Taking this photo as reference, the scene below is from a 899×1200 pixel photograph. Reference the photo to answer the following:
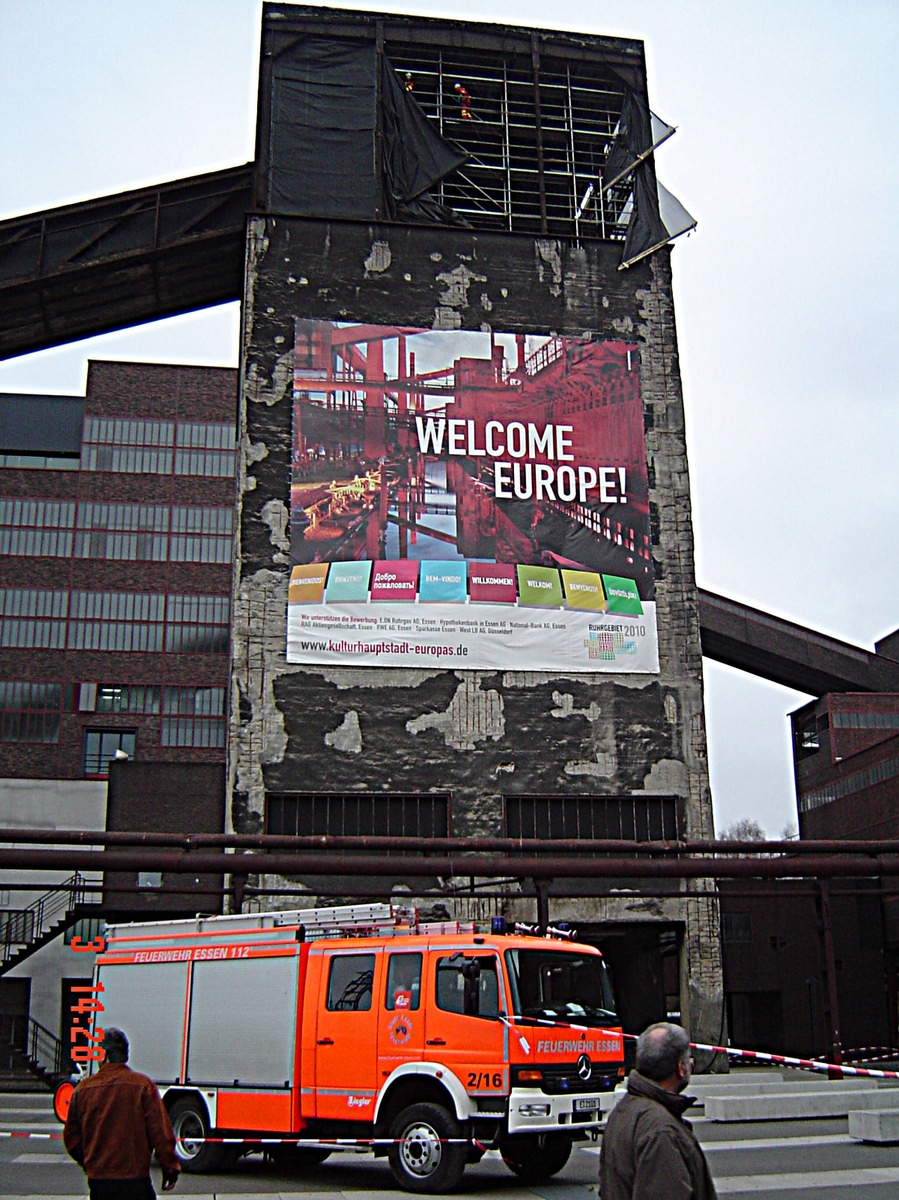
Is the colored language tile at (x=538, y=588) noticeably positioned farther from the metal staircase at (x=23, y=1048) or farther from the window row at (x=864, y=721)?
the window row at (x=864, y=721)

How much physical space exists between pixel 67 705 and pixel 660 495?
42351mm

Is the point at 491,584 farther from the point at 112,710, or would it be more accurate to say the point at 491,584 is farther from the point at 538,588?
the point at 112,710

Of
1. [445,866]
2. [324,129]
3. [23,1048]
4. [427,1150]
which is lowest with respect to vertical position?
[23,1048]

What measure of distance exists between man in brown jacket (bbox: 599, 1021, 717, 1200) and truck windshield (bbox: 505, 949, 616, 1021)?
7.62 meters

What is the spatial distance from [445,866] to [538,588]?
9.05 meters

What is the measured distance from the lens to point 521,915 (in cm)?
2534

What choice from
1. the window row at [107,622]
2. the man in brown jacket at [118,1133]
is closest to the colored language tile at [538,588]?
the man in brown jacket at [118,1133]

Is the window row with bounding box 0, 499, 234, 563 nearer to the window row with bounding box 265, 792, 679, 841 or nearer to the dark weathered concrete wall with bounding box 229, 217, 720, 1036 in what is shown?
the dark weathered concrete wall with bounding box 229, 217, 720, 1036

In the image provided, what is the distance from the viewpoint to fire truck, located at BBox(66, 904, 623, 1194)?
1183cm

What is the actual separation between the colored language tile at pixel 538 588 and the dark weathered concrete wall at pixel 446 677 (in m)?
1.54

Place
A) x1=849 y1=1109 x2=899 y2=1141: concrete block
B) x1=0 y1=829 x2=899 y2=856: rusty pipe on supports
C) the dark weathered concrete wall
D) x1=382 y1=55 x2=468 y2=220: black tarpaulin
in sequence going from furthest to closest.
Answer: x1=382 y1=55 x2=468 y2=220: black tarpaulin
the dark weathered concrete wall
x1=0 y1=829 x2=899 y2=856: rusty pipe on supports
x1=849 y1=1109 x2=899 y2=1141: concrete block

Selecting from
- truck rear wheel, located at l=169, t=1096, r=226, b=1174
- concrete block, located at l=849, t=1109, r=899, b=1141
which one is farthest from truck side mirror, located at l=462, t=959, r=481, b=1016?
concrete block, located at l=849, t=1109, r=899, b=1141

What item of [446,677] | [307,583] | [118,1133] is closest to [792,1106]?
[446,677]

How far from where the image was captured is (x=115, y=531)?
64.2m
